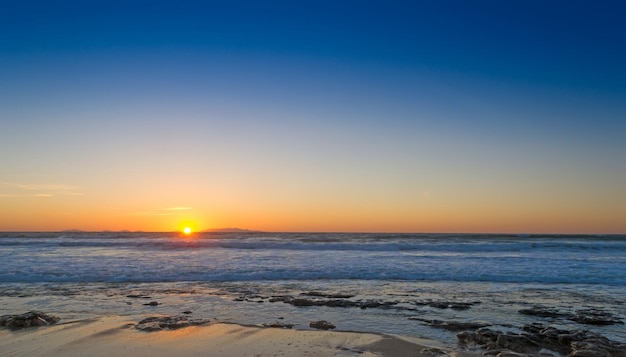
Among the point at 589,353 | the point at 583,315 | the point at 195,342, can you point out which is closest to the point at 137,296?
the point at 195,342

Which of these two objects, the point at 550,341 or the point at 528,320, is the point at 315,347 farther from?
the point at 528,320

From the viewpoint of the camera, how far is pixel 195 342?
6.73m

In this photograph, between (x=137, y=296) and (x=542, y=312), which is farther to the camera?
(x=137, y=296)

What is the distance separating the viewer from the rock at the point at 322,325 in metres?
7.79

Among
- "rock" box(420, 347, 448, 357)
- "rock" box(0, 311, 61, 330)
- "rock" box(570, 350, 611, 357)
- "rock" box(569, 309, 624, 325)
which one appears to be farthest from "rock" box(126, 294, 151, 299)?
"rock" box(569, 309, 624, 325)

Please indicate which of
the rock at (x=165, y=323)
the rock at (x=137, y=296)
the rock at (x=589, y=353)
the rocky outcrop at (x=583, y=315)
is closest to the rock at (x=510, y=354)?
the rock at (x=589, y=353)

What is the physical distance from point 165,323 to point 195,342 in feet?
4.70

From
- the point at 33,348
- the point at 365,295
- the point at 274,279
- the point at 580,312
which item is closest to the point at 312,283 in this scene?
the point at 274,279

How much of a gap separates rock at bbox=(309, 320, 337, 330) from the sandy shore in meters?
0.32

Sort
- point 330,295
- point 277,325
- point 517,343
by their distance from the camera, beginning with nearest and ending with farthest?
point 517,343, point 277,325, point 330,295

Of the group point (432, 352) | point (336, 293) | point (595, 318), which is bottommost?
point (336, 293)

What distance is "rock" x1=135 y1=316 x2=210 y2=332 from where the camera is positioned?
7594 millimetres

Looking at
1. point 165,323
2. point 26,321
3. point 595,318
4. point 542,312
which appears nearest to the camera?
point 26,321

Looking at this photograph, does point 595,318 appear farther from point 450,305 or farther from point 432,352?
point 432,352
